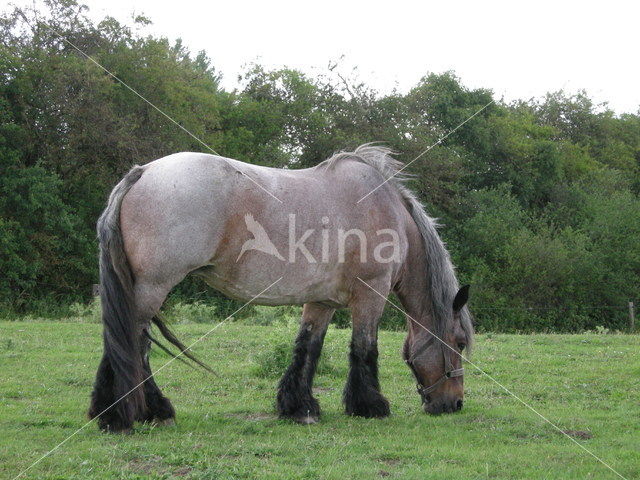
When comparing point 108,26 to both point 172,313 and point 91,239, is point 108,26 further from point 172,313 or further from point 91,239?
point 172,313

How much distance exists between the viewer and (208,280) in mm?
6230

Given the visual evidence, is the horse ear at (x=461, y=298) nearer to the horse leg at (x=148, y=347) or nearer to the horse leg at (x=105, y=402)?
the horse leg at (x=148, y=347)

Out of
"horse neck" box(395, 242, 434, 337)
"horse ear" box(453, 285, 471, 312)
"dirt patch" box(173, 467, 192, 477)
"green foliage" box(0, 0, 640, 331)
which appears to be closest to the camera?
"dirt patch" box(173, 467, 192, 477)

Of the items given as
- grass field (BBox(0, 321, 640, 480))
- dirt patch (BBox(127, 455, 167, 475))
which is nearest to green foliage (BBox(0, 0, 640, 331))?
grass field (BBox(0, 321, 640, 480))

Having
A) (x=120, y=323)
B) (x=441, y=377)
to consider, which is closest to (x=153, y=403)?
(x=120, y=323)

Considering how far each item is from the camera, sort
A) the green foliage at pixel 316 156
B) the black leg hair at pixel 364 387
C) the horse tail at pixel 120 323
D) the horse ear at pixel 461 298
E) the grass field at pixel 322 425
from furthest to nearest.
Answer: the green foliage at pixel 316 156, the horse ear at pixel 461 298, the black leg hair at pixel 364 387, the horse tail at pixel 120 323, the grass field at pixel 322 425

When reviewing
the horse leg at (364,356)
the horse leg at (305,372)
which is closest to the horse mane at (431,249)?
the horse leg at (364,356)

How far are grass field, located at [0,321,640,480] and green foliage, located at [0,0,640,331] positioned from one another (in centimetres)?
658

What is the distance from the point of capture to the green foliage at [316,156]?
974 inches

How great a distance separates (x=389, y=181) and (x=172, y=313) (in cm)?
1131

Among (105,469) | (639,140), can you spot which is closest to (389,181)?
(105,469)

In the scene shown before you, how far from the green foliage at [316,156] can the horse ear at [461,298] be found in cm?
852

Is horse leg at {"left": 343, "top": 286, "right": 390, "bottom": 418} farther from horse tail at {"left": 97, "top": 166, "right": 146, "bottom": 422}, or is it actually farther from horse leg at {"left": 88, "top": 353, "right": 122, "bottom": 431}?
horse leg at {"left": 88, "top": 353, "right": 122, "bottom": 431}

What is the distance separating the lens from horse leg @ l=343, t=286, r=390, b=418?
661 cm
